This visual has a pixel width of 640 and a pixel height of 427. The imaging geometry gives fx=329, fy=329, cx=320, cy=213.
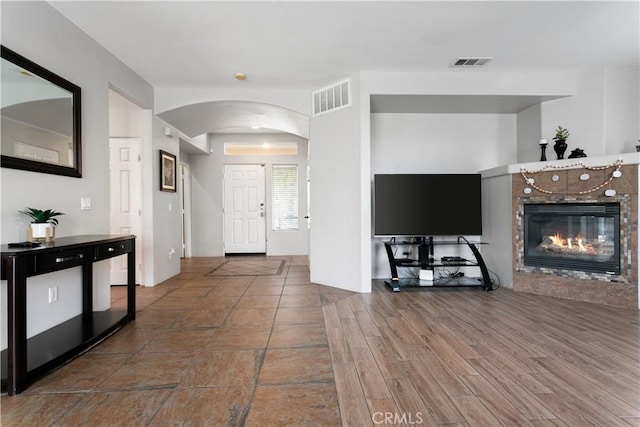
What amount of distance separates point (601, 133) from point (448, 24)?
8.46 feet

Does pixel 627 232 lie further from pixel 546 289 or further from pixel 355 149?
pixel 355 149

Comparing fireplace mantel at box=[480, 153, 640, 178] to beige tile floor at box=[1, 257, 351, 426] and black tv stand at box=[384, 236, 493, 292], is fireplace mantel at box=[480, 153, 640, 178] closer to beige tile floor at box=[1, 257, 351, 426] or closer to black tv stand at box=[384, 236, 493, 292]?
black tv stand at box=[384, 236, 493, 292]

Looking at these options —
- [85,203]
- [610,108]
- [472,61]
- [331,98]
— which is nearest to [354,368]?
[85,203]

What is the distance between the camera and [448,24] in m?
2.89

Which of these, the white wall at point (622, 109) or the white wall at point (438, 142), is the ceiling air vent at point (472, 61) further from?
the white wall at point (622, 109)

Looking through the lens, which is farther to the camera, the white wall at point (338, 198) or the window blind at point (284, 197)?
the window blind at point (284, 197)

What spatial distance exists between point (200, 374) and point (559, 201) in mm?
3991

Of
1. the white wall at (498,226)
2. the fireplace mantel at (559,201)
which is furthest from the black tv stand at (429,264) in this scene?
the fireplace mantel at (559,201)

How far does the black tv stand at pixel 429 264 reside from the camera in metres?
4.05

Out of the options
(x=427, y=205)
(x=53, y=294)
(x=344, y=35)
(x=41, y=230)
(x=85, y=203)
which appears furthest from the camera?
(x=427, y=205)

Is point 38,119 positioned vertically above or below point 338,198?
above

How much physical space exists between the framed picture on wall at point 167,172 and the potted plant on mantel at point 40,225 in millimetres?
2221

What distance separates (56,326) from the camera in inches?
103
